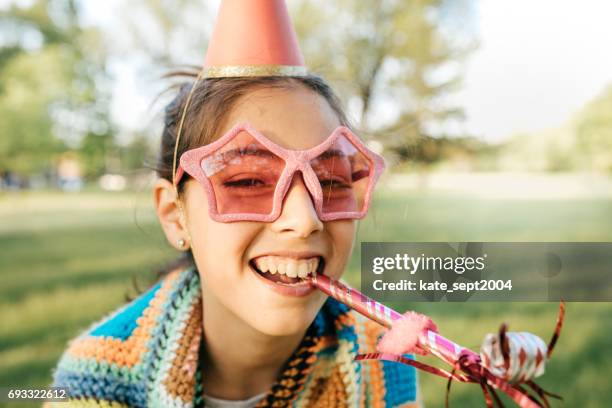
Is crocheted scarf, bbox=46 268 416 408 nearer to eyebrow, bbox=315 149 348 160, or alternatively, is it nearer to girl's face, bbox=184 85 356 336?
girl's face, bbox=184 85 356 336

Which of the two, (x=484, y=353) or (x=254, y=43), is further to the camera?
(x=254, y=43)

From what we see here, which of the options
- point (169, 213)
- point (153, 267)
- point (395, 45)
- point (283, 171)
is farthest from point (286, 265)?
point (395, 45)

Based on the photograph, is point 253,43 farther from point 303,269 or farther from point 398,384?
point 398,384

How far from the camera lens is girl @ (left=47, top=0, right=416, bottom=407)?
2.54 ft

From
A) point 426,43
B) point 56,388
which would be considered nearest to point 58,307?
point 56,388

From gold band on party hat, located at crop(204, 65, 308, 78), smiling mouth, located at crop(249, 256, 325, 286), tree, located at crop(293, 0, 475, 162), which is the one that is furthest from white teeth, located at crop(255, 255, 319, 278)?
tree, located at crop(293, 0, 475, 162)

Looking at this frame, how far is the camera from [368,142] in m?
1.04

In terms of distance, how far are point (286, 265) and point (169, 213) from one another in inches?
9.5

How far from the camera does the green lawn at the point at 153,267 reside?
1508mm

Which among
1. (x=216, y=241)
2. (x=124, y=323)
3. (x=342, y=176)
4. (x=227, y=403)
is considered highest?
(x=342, y=176)

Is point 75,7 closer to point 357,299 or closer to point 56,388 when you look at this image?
point 56,388

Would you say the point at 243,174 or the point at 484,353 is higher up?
the point at 243,174

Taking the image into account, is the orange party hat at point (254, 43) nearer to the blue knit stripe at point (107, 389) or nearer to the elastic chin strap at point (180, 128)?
the elastic chin strap at point (180, 128)

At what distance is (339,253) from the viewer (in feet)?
2.71
